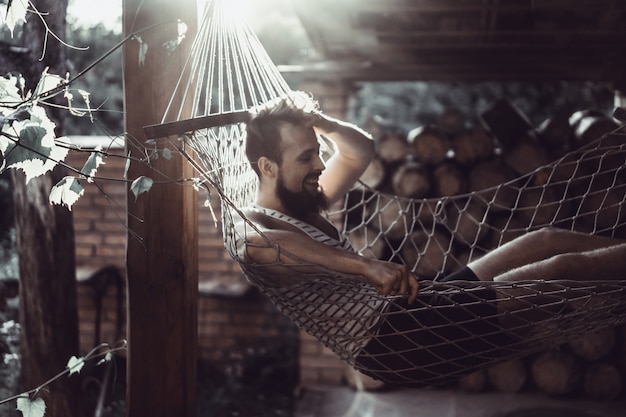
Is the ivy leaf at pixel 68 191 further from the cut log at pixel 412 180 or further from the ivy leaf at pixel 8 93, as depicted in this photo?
the cut log at pixel 412 180

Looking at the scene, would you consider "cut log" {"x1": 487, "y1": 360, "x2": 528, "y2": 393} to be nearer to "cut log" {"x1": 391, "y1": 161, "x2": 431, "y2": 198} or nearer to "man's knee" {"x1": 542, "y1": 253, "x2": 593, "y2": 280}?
"cut log" {"x1": 391, "y1": 161, "x2": 431, "y2": 198}

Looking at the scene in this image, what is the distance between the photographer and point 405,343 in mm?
1615

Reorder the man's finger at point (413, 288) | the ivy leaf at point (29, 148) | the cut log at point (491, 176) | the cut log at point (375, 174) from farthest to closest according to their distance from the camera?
the cut log at point (375, 174)
the cut log at point (491, 176)
the man's finger at point (413, 288)
the ivy leaf at point (29, 148)

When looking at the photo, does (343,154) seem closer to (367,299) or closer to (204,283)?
(367,299)

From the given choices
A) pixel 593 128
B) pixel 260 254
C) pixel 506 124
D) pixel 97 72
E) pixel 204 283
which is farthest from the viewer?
pixel 97 72

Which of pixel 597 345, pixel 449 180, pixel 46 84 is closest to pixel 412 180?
Answer: pixel 449 180

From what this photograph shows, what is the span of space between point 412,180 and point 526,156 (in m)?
0.44

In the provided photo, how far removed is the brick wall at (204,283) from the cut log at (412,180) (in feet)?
2.61

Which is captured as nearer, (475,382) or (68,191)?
(68,191)

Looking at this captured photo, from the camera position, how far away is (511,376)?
2734 millimetres

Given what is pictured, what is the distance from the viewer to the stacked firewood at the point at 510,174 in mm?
2658

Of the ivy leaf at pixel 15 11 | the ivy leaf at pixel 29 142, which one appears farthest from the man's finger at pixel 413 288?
the ivy leaf at pixel 15 11

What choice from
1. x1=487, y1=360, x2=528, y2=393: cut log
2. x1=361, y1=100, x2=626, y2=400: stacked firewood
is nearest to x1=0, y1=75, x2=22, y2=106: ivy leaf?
x1=361, y1=100, x2=626, y2=400: stacked firewood

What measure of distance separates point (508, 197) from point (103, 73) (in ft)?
13.7
